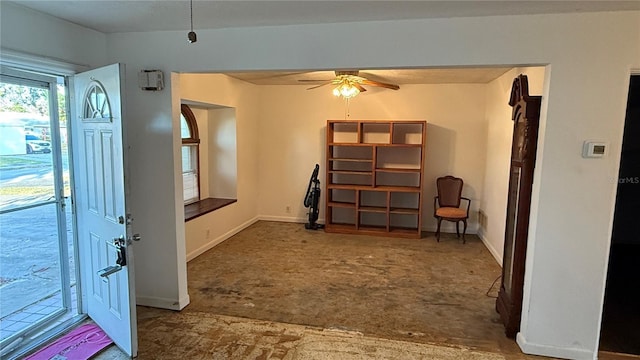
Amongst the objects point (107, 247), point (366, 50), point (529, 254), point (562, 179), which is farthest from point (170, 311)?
point (562, 179)

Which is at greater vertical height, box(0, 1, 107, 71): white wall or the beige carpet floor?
box(0, 1, 107, 71): white wall

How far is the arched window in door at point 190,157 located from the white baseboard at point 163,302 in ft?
7.07

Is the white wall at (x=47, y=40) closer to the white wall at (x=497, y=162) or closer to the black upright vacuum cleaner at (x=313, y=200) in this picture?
the black upright vacuum cleaner at (x=313, y=200)

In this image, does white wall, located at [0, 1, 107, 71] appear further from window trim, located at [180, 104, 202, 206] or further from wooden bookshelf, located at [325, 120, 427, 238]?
wooden bookshelf, located at [325, 120, 427, 238]

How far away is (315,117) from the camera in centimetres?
650

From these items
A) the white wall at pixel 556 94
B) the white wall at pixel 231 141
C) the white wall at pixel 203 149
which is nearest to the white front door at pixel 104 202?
the white wall at pixel 556 94

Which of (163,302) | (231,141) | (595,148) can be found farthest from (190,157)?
(595,148)

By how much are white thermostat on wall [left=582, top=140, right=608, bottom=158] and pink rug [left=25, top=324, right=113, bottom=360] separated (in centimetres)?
363

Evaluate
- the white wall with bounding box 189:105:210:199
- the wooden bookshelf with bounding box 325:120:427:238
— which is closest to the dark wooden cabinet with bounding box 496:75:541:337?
the wooden bookshelf with bounding box 325:120:427:238

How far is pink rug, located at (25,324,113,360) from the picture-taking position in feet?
8.65

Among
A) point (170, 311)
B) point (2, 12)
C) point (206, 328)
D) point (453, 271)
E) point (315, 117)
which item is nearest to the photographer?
point (2, 12)

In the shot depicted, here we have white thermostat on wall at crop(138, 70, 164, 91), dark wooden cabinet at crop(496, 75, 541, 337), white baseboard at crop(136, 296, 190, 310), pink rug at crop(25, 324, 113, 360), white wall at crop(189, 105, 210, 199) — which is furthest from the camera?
white wall at crop(189, 105, 210, 199)

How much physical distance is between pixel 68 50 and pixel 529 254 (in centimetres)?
376

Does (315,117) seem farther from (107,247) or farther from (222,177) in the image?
(107,247)
